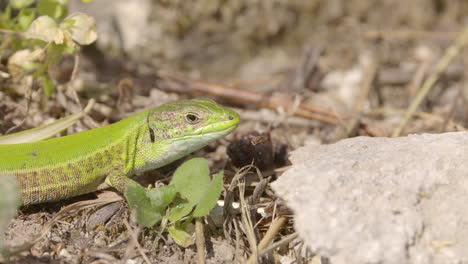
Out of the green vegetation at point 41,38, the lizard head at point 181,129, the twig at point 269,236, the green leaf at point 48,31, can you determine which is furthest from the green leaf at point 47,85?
the twig at point 269,236

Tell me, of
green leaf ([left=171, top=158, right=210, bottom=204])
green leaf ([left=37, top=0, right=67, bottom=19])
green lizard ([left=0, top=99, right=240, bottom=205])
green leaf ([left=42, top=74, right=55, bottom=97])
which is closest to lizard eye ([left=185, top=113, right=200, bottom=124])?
green lizard ([left=0, top=99, right=240, bottom=205])

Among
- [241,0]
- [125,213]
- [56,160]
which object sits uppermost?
[241,0]

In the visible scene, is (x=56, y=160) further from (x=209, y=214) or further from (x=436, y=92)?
(x=436, y=92)

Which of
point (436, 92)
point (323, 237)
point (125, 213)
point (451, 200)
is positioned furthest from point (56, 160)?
point (436, 92)

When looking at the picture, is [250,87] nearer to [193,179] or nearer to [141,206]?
[193,179]

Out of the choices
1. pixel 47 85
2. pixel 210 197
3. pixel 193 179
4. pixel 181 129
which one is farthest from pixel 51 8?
pixel 210 197
